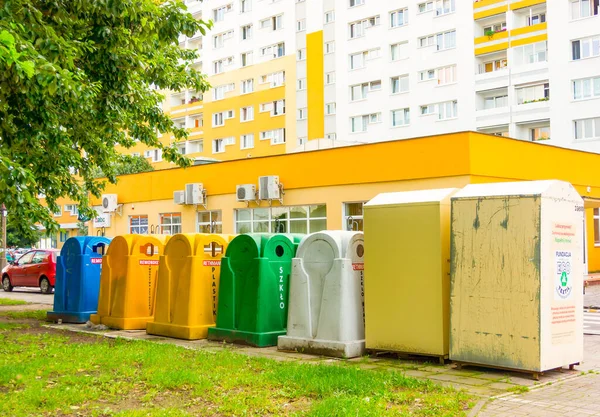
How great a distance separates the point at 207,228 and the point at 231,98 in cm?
3115

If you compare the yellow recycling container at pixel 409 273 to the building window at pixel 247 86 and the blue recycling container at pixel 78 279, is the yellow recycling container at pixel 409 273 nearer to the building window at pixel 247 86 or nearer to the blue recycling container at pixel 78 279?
the blue recycling container at pixel 78 279

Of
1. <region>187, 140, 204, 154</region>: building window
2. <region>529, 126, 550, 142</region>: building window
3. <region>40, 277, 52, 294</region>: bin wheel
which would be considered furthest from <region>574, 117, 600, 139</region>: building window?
<region>187, 140, 204, 154</region>: building window

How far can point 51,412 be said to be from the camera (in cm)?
638

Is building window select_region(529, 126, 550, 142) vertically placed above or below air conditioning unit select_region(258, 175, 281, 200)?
above

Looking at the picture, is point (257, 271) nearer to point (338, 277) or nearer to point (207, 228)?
point (338, 277)

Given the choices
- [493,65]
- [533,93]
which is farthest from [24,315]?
[493,65]

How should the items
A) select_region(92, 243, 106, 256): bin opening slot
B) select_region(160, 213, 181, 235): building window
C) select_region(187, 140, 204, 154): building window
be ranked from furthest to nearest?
select_region(187, 140, 204, 154): building window < select_region(160, 213, 181, 235): building window < select_region(92, 243, 106, 256): bin opening slot

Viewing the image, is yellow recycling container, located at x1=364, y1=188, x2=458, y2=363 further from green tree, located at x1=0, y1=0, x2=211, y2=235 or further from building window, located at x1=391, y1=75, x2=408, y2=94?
building window, located at x1=391, y1=75, x2=408, y2=94

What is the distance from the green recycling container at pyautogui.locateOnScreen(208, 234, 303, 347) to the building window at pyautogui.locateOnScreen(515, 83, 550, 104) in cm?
3726

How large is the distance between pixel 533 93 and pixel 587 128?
14.3 feet

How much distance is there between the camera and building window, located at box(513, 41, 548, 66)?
44.8 meters

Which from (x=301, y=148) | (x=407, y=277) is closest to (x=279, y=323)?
(x=407, y=277)

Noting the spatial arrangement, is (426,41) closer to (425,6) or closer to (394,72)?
(425,6)

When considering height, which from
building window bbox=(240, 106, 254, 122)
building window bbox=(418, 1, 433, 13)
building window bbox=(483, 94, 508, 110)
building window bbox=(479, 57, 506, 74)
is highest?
building window bbox=(418, 1, 433, 13)
